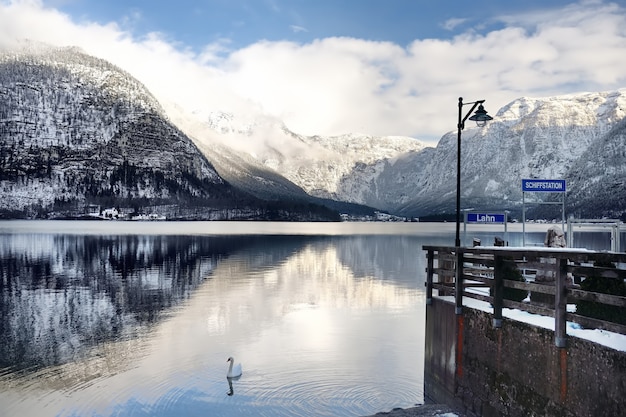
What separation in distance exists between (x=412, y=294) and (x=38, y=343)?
2926 cm

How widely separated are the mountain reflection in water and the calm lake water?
8cm

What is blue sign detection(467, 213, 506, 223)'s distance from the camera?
2332cm

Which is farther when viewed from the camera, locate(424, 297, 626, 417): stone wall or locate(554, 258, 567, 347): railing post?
locate(554, 258, 567, 347): railing post

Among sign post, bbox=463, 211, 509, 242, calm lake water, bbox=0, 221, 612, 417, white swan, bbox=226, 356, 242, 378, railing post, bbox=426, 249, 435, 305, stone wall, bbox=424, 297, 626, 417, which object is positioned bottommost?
calm lake water, bbox=0, 221, 612, 417

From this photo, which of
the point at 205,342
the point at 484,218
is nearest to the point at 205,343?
the point at 205,342

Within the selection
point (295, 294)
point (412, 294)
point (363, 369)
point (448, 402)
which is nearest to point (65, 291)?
point (295, 294)

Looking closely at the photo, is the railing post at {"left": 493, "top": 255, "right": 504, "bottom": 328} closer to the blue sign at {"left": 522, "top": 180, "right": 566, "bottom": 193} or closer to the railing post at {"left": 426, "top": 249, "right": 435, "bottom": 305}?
the railing post at {"left": 426, "top": 249, "right": 435, "bottom": 305}

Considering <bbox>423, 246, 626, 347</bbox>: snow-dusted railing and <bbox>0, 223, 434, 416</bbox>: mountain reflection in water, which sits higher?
<bbox>423, 246, 626, 347</bbox>: snow-dusted railing

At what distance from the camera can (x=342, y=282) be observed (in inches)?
2368

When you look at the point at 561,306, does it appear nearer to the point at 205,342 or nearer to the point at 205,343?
the point at 205,343

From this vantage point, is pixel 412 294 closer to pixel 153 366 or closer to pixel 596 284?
pixel 153 366

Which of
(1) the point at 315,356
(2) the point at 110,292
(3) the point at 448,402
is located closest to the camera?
(3) the point at 448,402

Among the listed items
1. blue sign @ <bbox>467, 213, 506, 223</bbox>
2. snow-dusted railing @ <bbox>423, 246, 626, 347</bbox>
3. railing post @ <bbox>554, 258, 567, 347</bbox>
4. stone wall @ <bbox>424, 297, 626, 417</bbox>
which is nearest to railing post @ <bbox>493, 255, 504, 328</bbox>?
snow-dusted railing @ <bbox>423, 246, 626, 347</bbox>

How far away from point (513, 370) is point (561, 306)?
2579 mm
